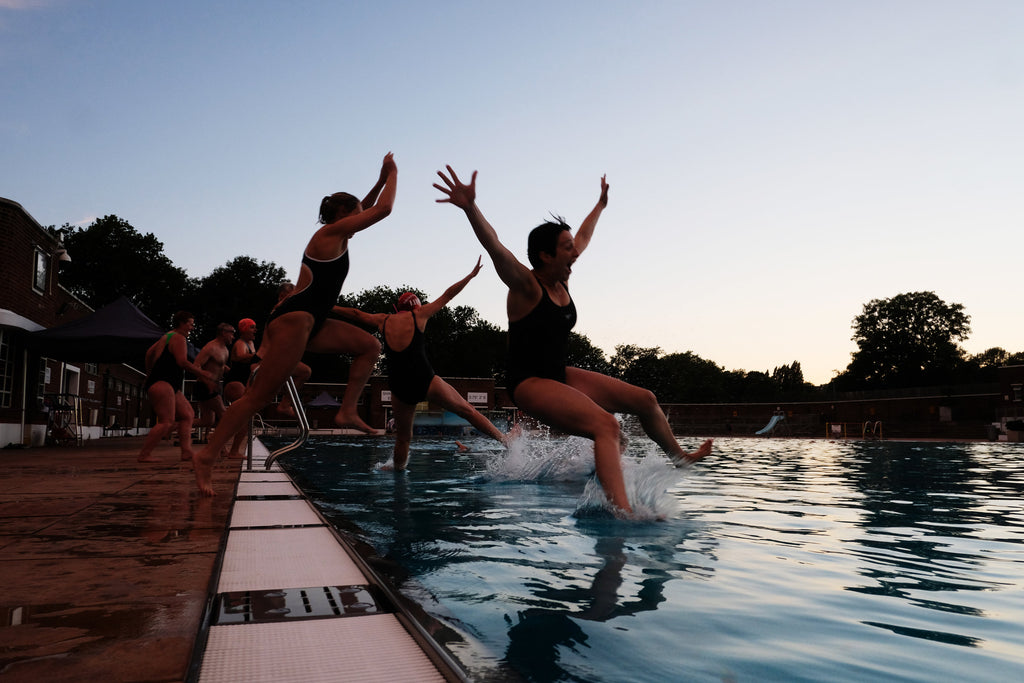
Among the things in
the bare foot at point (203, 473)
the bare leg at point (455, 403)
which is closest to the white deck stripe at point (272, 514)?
the bare foot at point (203, 473)

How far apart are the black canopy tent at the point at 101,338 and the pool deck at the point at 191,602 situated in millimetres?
11413

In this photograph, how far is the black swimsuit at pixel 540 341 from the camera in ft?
14.1

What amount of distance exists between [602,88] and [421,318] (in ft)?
39.9

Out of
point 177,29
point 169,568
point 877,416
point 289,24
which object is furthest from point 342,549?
point 877,416

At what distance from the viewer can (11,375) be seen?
15234mm

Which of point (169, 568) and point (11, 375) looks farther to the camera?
point (11, 375)

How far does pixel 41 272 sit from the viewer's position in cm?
1680

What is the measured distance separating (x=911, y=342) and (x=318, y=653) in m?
86.0

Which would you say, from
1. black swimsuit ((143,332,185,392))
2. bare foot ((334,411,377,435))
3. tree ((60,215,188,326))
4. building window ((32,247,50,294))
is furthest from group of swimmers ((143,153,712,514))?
tree ((60,215,188,326))

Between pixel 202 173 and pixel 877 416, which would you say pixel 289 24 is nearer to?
pixel 202 173

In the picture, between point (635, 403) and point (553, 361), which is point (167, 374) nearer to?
point (553, 361)

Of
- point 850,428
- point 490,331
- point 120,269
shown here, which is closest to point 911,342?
point 850,428

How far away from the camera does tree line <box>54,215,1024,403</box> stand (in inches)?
1790

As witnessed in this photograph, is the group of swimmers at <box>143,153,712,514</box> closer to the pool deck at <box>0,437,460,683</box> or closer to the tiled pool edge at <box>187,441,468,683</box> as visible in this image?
the pool deck at <box>0,437,460,683</box>
